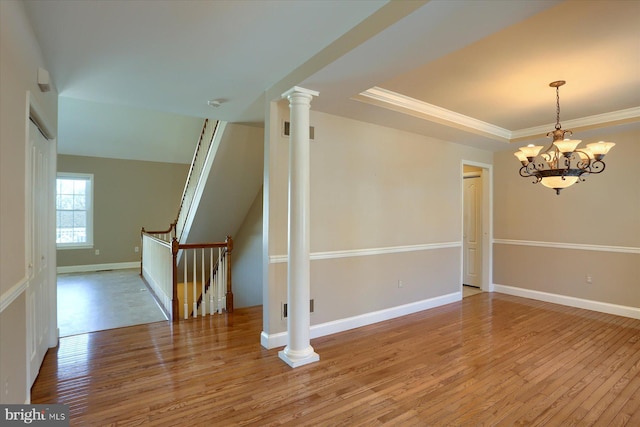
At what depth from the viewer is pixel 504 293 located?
17.9 ft

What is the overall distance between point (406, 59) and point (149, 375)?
3.18 meters

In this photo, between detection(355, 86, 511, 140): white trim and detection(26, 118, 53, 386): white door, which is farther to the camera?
detection(355, 86, 511, 140): white trim

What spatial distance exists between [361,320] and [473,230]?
337cm

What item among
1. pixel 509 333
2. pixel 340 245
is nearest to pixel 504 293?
pixel 509 333

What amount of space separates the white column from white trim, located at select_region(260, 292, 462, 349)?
0.96 feet

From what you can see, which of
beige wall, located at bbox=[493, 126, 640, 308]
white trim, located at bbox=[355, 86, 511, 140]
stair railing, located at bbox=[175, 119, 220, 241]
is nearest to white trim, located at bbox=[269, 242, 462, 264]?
beige wall, located at bbox=[493, 126, 640, 308]

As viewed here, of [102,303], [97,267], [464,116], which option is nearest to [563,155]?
[464,116]

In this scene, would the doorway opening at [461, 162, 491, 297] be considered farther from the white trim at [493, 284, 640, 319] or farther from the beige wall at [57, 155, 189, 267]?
the beige wall at [57, 155, 189, 267]

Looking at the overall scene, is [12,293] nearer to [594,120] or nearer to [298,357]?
[298,357]

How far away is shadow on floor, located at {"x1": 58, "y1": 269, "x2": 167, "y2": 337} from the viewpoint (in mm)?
3898

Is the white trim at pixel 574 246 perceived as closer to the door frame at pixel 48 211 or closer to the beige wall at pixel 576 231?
the beige wall at pixel 576 231

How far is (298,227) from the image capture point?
9.43 feet

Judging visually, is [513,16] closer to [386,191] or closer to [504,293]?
[386,191]

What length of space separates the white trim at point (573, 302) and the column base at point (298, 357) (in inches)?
161
